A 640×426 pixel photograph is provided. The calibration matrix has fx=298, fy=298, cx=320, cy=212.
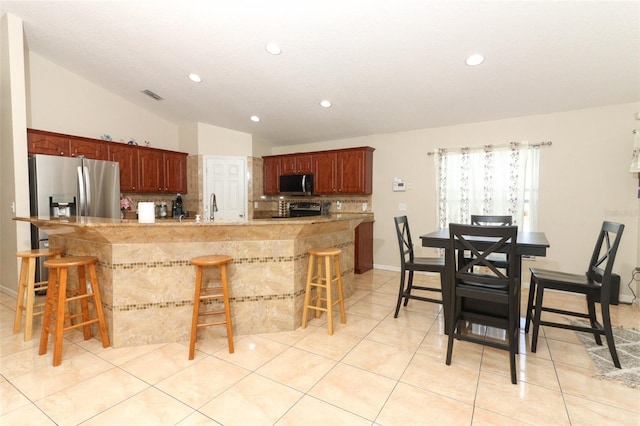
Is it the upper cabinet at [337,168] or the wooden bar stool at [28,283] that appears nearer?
the wooden bar stool at [28,283]

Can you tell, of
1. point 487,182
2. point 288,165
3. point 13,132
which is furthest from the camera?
point 288,165

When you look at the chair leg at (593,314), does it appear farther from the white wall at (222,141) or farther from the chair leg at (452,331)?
the white wall at (222,141)

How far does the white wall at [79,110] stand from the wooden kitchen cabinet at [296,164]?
2365 mm

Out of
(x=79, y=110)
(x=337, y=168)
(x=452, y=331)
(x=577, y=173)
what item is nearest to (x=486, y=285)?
(x=452, y=331)

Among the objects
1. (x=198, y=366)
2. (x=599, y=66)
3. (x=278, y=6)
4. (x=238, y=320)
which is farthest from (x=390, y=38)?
(x=198, y=366)

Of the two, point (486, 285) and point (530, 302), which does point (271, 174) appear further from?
point (530, 302)

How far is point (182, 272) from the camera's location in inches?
102

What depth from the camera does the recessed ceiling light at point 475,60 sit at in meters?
2.93

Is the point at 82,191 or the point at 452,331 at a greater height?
the point at 82,191

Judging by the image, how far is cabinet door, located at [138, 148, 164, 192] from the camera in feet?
16.6

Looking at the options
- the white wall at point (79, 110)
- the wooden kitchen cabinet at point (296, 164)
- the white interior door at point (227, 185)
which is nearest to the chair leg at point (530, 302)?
the wooden kitchen cabinet at point (296, 164)

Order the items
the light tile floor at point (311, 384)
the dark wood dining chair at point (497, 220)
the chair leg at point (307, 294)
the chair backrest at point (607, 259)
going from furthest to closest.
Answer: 1. the dark wood dining chair at point (497, 220)
2. the chair leg at point (307, 294)
3. the chair backrest at point (607, 259)
4. the light tile floor at point (311, 384)

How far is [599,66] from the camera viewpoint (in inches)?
116

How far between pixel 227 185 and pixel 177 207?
1.03 metres
